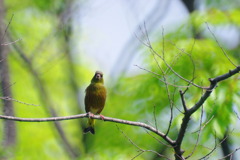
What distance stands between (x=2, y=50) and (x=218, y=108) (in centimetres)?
418

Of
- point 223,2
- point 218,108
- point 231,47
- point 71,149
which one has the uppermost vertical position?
point 223,2

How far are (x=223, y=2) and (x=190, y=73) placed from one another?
4.54m

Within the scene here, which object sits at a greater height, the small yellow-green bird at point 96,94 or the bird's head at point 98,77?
the bird's head at point 98,77

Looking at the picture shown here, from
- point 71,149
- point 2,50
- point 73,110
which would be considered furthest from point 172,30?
point 73,110

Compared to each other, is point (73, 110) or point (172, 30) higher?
point (73, 110)

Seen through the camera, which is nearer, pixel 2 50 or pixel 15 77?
pixel 2 50

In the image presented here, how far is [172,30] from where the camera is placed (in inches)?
323

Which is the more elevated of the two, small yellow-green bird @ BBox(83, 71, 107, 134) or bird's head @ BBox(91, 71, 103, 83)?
bird's head @ BBox(91, 71, 103, 83)

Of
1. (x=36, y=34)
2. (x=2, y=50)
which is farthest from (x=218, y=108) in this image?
(x=36, y=34)

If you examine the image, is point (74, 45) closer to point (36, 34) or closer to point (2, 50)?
point (36, 34)

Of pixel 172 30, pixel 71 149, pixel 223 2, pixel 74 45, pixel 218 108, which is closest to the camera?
pixel 218 108

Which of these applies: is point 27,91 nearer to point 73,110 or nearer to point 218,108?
point 73,110

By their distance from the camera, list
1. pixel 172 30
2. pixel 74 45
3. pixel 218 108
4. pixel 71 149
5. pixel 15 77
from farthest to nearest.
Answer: pixel 15 77
pixel 74 45
pixel 71 149
pixel 172 30
pixel 218 108

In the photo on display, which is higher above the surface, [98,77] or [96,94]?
[98,77]
